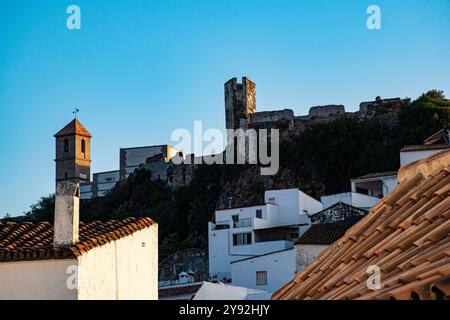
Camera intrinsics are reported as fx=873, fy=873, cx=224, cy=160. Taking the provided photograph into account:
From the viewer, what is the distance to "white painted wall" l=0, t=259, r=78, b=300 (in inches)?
477

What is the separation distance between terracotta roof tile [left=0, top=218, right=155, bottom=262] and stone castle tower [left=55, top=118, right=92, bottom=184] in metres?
74.4

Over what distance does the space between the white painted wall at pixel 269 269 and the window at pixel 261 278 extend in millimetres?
149

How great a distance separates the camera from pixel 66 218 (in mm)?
12742

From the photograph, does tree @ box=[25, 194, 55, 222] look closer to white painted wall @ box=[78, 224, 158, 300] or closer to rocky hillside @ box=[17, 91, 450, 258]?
rocky hillside @ box=[17, 91, 450, 258]

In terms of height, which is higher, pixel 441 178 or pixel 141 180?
pixel 141 180

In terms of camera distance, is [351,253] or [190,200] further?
[190,200]

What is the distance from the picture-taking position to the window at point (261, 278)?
40969 millimetres

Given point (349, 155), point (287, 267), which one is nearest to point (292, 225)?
point (287, 267)

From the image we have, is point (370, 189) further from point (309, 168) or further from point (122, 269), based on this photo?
point (122, 269)

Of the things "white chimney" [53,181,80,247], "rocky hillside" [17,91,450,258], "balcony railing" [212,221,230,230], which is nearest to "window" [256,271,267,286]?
"balcony railing" [212,221,230,230]

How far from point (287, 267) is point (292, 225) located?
8.76 m

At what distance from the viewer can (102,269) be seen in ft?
42.9

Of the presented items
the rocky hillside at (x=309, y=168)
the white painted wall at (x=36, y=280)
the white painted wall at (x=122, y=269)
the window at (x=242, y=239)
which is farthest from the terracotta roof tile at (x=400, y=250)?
the rocky hillside at (x=309, y=168)
